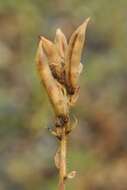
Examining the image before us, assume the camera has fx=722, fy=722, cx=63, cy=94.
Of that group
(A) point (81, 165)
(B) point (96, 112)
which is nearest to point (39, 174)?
(A) point (81, 165)

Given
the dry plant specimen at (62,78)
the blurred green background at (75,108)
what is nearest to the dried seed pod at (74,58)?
the dry plant specimen at (62,78)

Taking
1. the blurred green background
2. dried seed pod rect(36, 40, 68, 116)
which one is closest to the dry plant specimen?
dried seed pod rect(36, 40, 68, 116)

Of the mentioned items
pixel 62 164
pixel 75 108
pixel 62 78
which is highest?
pixel 75 108

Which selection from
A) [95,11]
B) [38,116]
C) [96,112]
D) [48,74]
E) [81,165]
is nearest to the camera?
[48,74]

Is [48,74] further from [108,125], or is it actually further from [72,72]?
[108,125]

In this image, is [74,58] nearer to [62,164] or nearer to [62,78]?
[62,78]

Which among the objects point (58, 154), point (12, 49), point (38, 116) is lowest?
point (58, 154)

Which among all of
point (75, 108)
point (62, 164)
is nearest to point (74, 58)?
point (62, 164)

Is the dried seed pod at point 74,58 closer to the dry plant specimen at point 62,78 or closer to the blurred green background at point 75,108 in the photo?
the dry plant specimen at point 62,78
